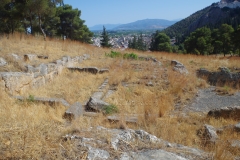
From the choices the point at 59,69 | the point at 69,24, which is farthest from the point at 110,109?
the point at 69,24

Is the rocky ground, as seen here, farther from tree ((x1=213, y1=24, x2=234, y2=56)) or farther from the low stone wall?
tree ((x1=213, y1=24, x2=234, y2=56))

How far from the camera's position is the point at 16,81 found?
16.4 ft

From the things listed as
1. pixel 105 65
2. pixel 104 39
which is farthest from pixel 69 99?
pixel 104 39

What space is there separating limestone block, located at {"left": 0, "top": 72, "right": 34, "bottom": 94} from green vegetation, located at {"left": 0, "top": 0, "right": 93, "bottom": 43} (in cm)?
856

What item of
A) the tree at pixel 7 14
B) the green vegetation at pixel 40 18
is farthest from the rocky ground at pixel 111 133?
the tree at pixel 7 14

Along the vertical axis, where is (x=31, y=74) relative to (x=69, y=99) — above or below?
above

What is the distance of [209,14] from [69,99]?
109933mm

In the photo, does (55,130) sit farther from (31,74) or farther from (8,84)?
(31,74)

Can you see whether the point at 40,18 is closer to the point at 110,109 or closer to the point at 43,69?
the point at 43,69

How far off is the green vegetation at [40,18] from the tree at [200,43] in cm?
1799

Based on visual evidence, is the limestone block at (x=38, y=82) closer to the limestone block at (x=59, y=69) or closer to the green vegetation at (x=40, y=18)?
the limestone block at (x=59, y=69)

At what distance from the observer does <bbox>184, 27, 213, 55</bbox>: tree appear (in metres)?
32.6

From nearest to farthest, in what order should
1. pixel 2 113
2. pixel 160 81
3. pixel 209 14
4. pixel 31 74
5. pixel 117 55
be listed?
pixel 2 113, pixel 31 74, pixel 160 81, pixel 117 55, pixel 209 14

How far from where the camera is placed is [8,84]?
15.6 feet
